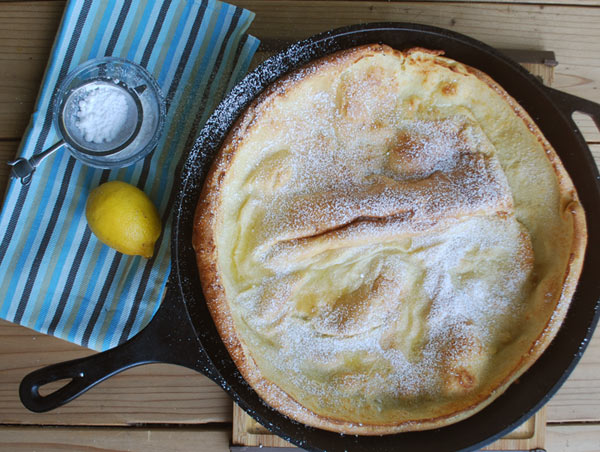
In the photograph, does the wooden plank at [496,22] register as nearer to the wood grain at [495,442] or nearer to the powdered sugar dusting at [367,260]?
the powdered sugar dusting at [367,260]

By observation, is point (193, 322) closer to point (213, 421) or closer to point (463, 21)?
point (213, 421)

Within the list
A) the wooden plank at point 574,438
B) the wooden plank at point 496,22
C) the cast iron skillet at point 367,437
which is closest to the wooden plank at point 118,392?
the cast iron skillet at point 367,437

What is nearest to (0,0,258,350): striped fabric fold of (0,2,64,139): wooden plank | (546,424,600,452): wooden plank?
(0,2,64,139): wooden plank

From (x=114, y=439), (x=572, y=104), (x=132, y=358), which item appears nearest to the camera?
(x=132, y=358)

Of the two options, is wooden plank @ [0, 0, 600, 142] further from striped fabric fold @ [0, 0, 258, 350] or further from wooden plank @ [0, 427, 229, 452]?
wooden plank @ [0, 427, 229, 452]

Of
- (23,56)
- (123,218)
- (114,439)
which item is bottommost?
(114,439)

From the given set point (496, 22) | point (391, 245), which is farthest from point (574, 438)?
point (496, 22)

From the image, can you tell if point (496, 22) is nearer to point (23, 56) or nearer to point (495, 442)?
point (495, 442)
